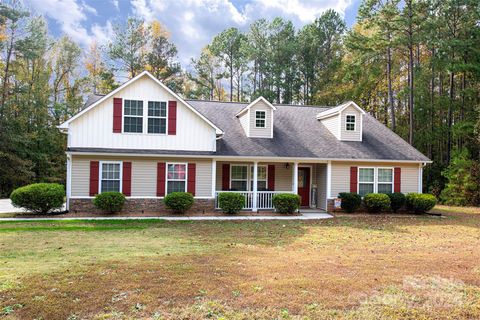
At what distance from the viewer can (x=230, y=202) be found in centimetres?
1506

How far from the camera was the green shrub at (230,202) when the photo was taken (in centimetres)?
1508

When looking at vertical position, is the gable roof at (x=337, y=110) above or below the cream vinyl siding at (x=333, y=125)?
Result: above

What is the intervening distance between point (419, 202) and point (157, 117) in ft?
40.2

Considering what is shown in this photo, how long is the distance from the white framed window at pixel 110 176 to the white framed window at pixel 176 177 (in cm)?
197

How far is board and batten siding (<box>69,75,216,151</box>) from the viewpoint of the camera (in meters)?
14.7

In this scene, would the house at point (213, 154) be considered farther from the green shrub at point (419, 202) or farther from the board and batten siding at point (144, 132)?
the green shrub at point (419, 202)

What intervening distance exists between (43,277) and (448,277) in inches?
272

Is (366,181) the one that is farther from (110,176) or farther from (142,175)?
(110,176)

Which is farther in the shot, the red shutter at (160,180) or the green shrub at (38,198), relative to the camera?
the red shutter at (160,180)

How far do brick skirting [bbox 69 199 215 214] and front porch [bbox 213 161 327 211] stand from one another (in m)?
1.40

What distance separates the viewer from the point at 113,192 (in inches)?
562

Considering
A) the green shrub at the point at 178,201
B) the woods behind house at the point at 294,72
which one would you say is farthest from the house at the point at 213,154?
the woods behind house at the point at 294,72

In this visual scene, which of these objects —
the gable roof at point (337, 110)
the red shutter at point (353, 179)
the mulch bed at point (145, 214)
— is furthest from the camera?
the gable roof at point (337, 110)

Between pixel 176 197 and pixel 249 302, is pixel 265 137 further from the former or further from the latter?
pixel 249 302
